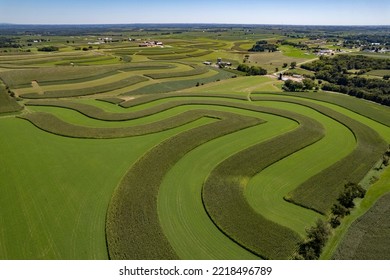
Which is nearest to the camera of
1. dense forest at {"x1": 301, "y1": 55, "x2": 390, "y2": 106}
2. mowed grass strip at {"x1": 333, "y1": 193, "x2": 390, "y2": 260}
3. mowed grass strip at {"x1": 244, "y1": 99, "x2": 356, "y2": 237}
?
mowed grass strip at {"x1": 333, "y1": 193, "x2": 390, "y2": 260}

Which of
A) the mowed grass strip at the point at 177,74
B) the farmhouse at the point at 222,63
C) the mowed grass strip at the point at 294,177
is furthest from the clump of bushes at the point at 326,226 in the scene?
the farmhouse at the point at 222,63

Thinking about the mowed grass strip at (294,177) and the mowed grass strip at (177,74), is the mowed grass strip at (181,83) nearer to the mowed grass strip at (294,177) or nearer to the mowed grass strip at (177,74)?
the mowed grass strip at (177,74)

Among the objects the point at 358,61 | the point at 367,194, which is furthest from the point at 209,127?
the point at 358,61

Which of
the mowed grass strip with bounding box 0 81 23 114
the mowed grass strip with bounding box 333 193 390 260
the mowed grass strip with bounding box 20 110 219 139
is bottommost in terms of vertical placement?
the mowed grass strip with bounding box 333 193 390 260

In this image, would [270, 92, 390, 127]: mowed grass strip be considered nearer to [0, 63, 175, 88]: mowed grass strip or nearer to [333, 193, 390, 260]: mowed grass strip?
[333, 193, 390, 260]: mowed grass strip

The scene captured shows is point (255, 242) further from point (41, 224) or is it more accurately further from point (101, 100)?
point (101, 100)

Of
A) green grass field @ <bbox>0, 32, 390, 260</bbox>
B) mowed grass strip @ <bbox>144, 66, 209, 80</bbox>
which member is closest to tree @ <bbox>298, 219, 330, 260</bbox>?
green grass field @ <bbox>0, 32, 390, 260</bbox>
